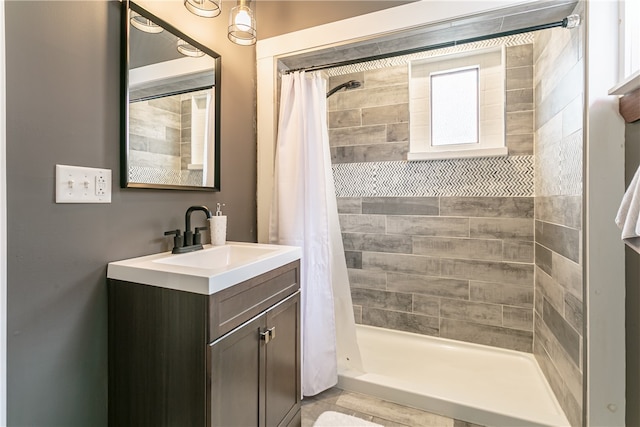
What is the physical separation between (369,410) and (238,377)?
3.05ft

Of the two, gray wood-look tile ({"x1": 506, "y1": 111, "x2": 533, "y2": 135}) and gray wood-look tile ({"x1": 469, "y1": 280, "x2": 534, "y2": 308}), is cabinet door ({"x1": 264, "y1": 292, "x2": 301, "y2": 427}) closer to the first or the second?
gray wood-look tile ({"x1": 469, "y1": 280, "x2": 534, "y2": 308})

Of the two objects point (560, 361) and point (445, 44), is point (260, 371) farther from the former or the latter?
point (445, 44)

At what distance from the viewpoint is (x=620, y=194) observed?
4.03 feet

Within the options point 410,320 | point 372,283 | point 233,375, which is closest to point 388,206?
point 372,283

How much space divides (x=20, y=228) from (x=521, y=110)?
8.98 feet

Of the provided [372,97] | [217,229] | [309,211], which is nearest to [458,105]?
[372,97]

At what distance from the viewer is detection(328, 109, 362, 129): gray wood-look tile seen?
262 cm

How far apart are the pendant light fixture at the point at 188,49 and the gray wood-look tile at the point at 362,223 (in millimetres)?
1662

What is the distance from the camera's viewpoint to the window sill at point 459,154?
2168mm

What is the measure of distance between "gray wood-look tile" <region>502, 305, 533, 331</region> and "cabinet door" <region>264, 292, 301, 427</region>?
1.65 m

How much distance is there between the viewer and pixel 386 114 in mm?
2518

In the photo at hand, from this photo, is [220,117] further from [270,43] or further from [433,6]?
[433,6]

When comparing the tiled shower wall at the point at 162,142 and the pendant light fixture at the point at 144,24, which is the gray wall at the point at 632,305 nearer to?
the tiled shower wall at the point at 162,142

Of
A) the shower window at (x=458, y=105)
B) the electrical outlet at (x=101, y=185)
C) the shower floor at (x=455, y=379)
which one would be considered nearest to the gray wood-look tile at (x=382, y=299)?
the shower floor at (x=455, y=379)
